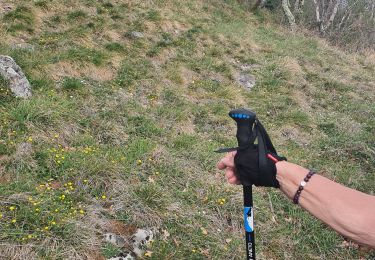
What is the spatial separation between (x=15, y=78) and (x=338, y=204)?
655 cm

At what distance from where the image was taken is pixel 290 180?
2.37 meters

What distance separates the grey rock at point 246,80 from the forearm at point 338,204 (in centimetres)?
968

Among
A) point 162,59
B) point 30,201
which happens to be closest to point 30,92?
point 30,201

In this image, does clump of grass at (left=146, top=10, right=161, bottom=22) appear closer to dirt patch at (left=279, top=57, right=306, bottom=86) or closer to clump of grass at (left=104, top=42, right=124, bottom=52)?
clump of grass at (left=104, top=42, right=124, bottom=52)

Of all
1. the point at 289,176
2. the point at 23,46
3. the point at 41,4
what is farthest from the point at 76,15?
the point at 289,176

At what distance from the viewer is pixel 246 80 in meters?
12.2

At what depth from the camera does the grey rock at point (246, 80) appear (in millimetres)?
11922

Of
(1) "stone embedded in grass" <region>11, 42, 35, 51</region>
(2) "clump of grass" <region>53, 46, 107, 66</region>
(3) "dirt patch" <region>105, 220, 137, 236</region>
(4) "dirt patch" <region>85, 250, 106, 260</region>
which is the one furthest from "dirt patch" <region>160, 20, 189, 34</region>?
(4) "dirt patch" <region>85, 250, 106, 260</region>

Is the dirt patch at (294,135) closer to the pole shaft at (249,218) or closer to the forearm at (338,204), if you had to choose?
the pole shaft at (249,218)

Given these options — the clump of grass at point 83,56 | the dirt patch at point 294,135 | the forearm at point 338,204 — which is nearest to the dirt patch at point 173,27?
the clump of grass at point 83,56

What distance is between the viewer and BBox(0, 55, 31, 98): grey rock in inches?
278

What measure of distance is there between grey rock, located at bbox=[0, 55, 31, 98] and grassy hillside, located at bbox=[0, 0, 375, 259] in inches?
8.1

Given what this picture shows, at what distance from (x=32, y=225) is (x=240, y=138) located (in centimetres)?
289

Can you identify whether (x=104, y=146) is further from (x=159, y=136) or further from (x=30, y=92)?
(x=30, y=92)
